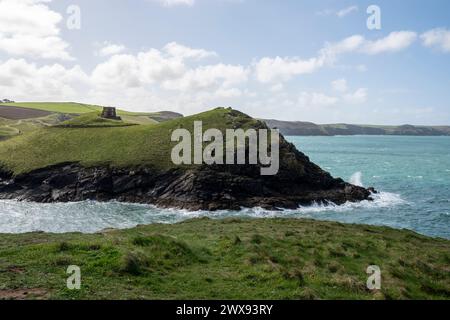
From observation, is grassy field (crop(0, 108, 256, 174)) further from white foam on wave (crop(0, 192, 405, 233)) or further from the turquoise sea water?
the turquoise sea water

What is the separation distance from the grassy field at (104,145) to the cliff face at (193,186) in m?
3.30

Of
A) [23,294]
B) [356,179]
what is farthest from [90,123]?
[23,294]

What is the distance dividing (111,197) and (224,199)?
22.8 metres

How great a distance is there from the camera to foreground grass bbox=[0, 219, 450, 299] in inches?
784

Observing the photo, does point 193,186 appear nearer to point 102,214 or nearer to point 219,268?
point 102,214

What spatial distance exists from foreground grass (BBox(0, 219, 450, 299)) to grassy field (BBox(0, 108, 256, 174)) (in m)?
54.1

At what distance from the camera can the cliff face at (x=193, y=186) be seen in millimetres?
73438

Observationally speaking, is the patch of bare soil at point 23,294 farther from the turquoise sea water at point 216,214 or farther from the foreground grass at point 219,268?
the turquoise sea water at point 216,214

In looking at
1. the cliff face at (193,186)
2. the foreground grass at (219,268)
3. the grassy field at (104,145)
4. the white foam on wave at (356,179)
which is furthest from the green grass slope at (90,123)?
the foreground grass at (219,268)

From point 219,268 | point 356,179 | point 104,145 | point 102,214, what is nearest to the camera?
point 219,268

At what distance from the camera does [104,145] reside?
97.6m

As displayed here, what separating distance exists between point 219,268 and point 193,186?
50.7 metres
